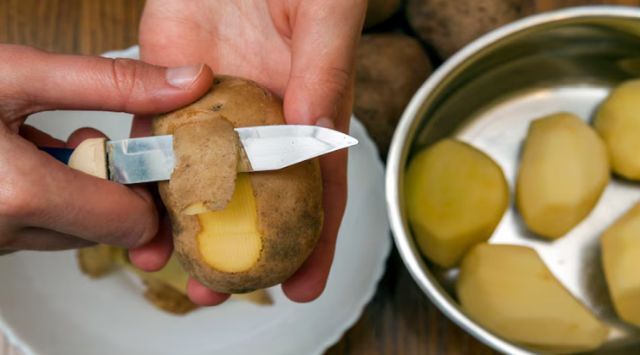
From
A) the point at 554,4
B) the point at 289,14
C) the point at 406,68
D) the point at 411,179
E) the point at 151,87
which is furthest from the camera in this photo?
the point at 554,4

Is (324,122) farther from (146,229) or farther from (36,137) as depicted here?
(36,137)

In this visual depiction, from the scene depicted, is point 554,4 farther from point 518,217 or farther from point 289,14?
point 289,14

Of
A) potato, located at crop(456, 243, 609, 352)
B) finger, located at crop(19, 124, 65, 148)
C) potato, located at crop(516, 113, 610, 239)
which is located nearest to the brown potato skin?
finger, located at crop(19, 124, 65, 148)

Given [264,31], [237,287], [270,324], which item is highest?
[264,31]

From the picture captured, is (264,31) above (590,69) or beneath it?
above

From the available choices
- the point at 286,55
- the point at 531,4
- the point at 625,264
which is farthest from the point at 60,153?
the point at 531,4

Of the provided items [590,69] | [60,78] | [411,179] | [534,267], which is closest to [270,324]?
[411,179]

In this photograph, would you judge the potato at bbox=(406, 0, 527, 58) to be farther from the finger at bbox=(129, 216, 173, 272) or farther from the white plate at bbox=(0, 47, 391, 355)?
the finger at bbox=(129, 216, 173, 272)
